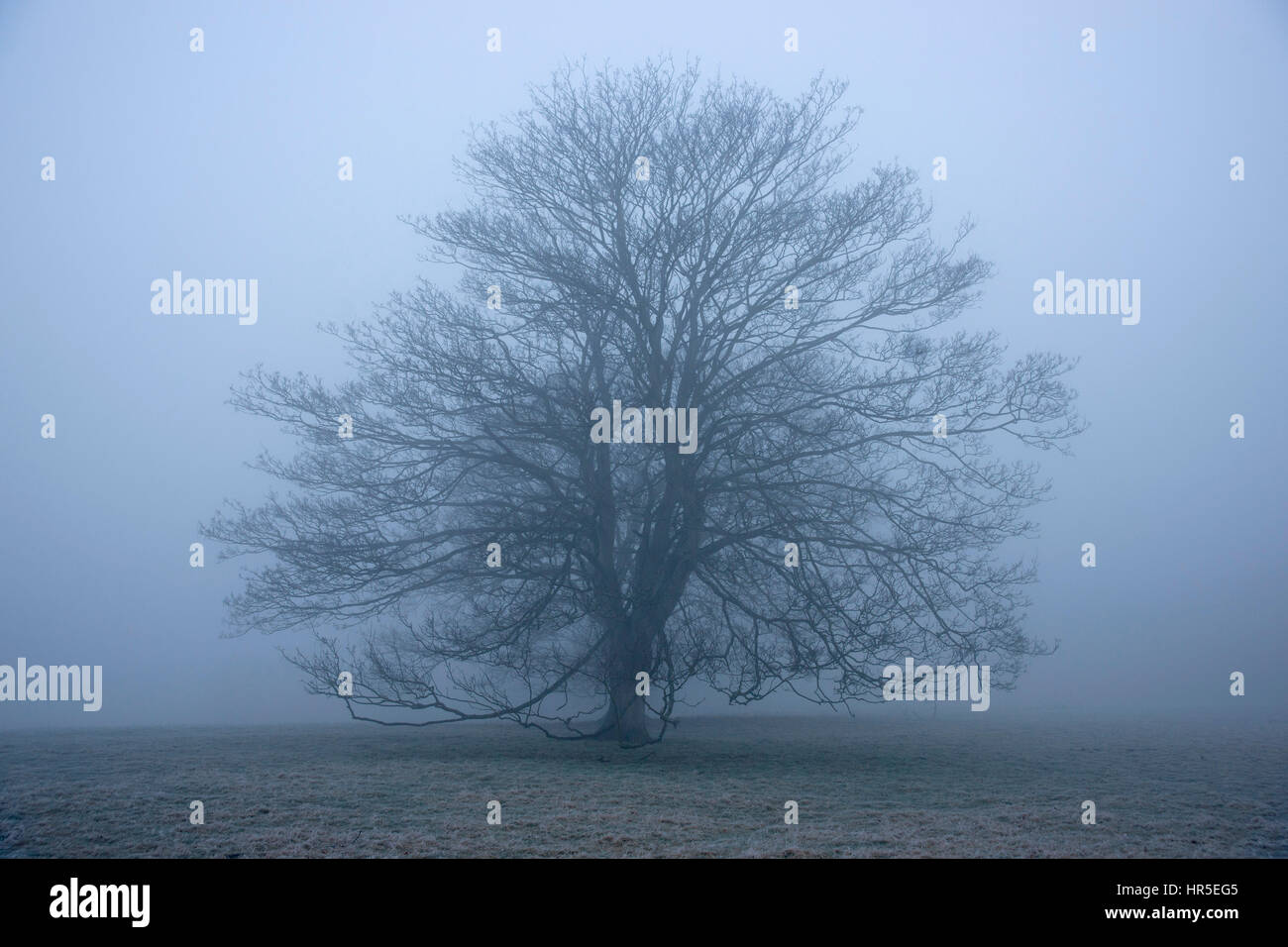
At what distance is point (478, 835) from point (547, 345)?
850cm

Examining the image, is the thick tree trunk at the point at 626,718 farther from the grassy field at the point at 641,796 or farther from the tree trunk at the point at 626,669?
the grassy field at the point at 641,796

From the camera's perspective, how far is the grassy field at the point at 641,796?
694cm

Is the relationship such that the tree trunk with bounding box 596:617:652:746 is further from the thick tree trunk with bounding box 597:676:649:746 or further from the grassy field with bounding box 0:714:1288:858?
the grassy field with bounding box 0:714:1288:858

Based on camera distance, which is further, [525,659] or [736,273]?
[736,273]

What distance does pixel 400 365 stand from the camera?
1341 centimetres

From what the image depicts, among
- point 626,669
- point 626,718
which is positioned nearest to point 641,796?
point 626,669

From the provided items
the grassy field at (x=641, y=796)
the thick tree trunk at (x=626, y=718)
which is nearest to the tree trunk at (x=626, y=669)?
the thick tree trunk at (x=626, y=718)

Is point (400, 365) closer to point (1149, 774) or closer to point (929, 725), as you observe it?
point (1149, 774)

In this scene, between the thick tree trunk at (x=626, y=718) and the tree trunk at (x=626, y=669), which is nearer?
the tree trunk at (x=626, y=669)

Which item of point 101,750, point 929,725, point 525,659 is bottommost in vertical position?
point 929,725

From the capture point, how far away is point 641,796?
903 cm
